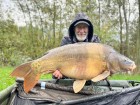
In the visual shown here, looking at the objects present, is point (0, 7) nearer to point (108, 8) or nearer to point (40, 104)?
point (108, 8)

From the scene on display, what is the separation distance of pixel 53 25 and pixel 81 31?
44.0 ft

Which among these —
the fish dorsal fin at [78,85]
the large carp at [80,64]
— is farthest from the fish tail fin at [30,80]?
the fish dorsal fin at [78,85]

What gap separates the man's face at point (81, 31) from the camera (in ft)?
9.02

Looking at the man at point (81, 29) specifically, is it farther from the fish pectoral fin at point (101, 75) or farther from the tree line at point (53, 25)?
the tree line at point (53, 25)

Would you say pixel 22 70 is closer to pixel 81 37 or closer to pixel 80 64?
pixel 80 64

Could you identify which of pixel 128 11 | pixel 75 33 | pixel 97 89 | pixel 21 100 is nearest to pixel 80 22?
pixel 75 33

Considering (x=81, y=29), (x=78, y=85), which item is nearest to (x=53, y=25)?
(x=81, y=29)

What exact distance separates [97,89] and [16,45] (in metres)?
15.0

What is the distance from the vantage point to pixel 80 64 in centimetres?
208

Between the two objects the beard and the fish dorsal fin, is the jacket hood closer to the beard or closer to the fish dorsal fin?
the beard

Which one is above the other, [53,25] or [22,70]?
[53,25]

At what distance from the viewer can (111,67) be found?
6.97 ft

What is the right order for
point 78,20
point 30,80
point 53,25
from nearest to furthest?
point 30,80 < point 78,20 < point 53,25

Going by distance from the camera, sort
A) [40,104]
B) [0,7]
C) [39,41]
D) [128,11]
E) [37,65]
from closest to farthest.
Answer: [37,65]
[40,104]
[128,11]
[39,41]
[0,7]
